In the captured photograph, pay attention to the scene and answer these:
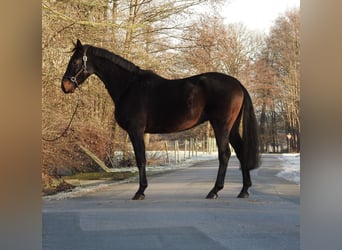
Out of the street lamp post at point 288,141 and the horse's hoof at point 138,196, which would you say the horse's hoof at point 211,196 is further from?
the street lamp post at point 288,141

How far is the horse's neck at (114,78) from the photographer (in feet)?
13.3

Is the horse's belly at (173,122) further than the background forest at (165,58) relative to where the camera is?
Yes

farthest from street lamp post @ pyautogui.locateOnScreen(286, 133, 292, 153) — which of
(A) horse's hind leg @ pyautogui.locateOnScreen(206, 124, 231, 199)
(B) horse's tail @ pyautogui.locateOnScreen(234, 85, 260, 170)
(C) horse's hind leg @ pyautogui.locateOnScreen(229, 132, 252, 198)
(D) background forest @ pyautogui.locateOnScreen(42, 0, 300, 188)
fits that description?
(A) horse's hind leg @ pyautogui.locateOnScreen(206, 124, 231, 199)

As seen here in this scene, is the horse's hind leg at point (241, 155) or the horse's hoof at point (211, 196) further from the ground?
the horse's hind leg at point (241, 155)

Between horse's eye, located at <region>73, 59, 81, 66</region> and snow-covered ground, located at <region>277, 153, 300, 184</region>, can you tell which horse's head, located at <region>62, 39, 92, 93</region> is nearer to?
horse's eye, located at <region>73, 59, 81, 66</region>

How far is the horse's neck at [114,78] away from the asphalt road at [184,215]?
725mm

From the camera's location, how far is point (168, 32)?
162 inches

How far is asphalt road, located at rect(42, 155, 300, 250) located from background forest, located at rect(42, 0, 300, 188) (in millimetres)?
285

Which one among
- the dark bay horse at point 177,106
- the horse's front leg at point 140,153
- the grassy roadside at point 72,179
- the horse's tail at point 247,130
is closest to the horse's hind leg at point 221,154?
the dark bay horse at point 177,106

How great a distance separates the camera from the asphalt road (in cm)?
388

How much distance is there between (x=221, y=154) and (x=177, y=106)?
1.67ft

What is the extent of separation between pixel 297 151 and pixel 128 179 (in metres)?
1.34
